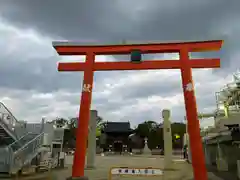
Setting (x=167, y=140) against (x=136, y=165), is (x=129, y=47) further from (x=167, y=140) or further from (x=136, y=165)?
(x=136, y=165)

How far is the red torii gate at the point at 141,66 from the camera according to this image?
1082cm

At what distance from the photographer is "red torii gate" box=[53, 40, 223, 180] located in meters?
10.8

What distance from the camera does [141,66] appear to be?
1223 centimetres

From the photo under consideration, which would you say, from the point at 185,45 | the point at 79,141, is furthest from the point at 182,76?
the point at 79,141

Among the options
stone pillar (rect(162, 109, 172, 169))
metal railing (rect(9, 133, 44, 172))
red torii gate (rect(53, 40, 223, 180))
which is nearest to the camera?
red torii gate (rect(53, 40, 223, 180))

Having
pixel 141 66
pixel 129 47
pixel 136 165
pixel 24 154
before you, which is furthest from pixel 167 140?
pixel 24 154

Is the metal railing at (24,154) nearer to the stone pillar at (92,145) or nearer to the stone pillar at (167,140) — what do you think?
the stone pillar at (92,145)

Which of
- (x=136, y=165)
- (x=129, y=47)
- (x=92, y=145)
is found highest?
(x=129, y=47)

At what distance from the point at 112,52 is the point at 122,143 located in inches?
1693

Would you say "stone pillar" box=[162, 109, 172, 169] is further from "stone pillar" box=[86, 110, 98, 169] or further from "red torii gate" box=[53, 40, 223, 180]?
"red torii gate" box=[53, 40, 223, 180]

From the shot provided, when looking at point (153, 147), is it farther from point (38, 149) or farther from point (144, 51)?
point (144, 51)

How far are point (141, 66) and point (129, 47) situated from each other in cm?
124

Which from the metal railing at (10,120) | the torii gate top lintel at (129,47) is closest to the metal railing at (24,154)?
the metal railing at (10,120)

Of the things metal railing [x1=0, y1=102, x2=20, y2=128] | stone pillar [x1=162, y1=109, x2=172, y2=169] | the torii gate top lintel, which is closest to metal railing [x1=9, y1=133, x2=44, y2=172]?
metal railing [x1=0, y1=102, x2=20, y2=128]
